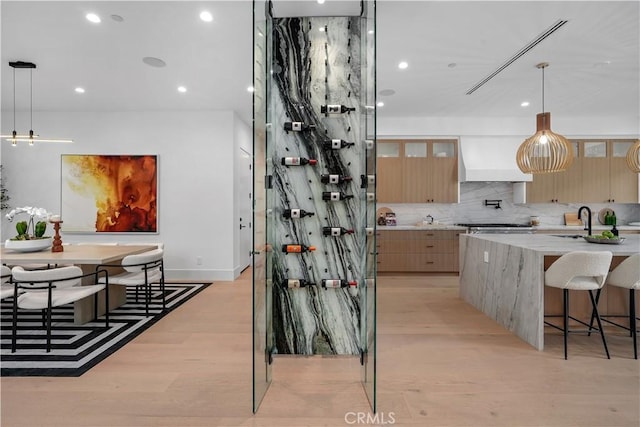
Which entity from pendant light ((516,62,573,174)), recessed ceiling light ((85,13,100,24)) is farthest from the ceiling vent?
recessed ceiling light ((85,13,100,24))

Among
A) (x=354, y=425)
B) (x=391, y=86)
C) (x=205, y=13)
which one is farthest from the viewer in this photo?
(x=391, y=86)

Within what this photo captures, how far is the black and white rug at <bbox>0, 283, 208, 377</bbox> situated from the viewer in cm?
232

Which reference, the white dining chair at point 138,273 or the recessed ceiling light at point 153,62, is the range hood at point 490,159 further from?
the white dining chair at point 138,273

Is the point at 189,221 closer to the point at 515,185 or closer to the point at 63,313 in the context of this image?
the point at 63,313

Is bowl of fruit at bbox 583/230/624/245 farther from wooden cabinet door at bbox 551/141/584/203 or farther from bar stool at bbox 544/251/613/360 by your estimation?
wooden cabinet door at bbox 551/141/584/203

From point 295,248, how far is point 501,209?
502 centimetres

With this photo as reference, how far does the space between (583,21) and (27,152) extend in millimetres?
7402

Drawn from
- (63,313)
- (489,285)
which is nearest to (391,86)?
(489,285)

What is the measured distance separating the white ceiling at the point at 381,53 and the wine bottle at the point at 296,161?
4.26ft

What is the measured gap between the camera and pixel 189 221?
512 cm

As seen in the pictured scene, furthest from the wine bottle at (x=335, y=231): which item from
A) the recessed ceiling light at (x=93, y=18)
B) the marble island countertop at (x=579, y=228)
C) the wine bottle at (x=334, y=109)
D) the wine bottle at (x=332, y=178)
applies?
the marble island countertop at (x=579, y=228)

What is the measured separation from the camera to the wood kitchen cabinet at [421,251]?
5406 millimetres

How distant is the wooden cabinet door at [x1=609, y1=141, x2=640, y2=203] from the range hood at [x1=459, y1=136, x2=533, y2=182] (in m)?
1.49

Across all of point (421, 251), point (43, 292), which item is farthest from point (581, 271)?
point (43, 292)
